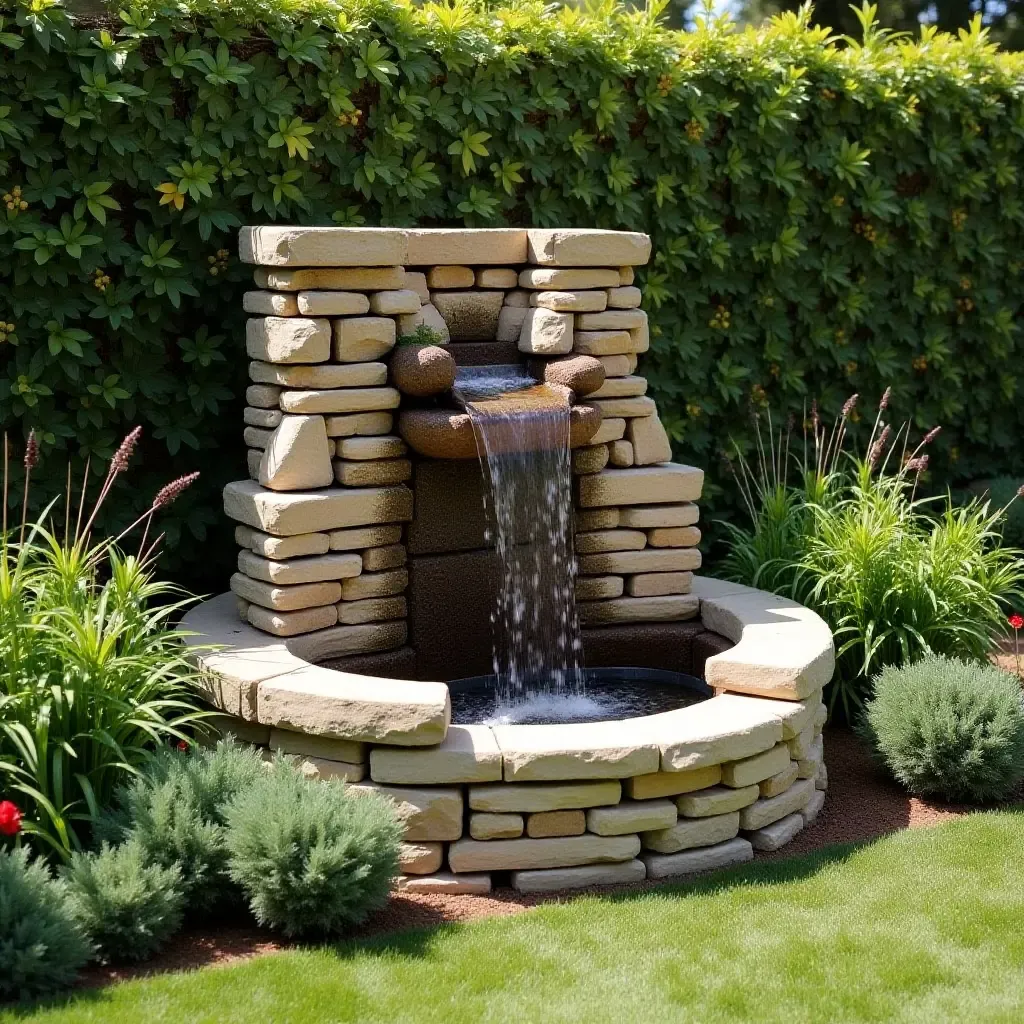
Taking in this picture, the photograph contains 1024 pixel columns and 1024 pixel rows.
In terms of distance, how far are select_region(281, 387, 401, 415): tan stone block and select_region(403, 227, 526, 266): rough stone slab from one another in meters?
0.53

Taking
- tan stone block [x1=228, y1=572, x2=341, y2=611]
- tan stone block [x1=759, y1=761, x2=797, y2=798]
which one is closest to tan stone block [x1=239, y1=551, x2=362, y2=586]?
tan stone block [x1=228, y1=572, x2=341, y2=611]

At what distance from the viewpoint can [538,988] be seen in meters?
3.46

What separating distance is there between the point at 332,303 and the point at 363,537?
0.86 meters

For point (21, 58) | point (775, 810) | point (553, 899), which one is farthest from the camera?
point (21, 58)

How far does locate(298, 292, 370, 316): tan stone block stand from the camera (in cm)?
482

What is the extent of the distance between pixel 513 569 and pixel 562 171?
6.76ft

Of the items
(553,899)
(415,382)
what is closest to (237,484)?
(415,382)

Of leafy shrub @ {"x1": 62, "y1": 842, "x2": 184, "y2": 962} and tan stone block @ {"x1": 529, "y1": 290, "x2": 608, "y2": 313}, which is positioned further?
tan stone block @ {"x1": 529, "y1": 290, "x2": 608, "y2": 313}

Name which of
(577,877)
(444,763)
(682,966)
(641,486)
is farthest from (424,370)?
(682,966)

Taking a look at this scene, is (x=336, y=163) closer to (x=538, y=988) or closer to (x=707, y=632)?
(x=707, y=632)

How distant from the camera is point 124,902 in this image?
11.5 ft

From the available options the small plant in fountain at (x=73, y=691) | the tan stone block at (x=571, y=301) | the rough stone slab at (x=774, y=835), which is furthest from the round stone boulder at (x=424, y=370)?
the rough stone slab at (x=774, y=835)

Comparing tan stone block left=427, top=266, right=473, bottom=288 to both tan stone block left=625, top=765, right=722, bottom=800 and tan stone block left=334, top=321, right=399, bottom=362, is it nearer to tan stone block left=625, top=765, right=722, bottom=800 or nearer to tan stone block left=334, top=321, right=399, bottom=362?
tan stone block left=334, top=321, right=399, bottom=362

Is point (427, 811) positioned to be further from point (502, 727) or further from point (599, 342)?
point (599, 342)
